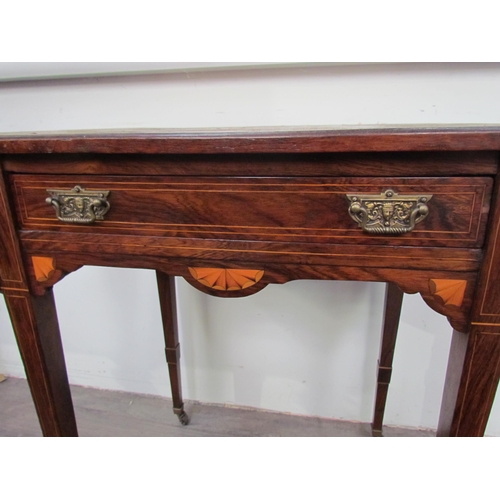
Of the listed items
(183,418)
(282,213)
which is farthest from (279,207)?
(183,418)

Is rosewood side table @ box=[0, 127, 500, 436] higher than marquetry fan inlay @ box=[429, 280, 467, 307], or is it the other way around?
rosewood side table @ box=[0, 127, 500, 436]

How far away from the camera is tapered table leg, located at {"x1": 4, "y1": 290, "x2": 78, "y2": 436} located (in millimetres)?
600

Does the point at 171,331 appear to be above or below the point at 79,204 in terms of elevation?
below

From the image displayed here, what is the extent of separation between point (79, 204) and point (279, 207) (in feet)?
0.96

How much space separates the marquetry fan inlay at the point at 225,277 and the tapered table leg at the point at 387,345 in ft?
1.52

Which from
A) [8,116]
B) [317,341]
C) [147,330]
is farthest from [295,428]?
[8,116]

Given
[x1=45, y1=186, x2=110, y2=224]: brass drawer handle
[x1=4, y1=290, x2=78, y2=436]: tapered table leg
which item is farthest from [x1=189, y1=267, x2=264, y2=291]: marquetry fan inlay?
[x1=4, y1=290, x2=78, y2=436]: tapered table leg

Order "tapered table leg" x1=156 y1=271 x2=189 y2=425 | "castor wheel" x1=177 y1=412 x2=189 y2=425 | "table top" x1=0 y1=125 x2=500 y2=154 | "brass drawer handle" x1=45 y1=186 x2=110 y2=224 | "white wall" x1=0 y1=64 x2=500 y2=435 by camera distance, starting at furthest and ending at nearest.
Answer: "castor wheel" x1=177 y1=412 x2=189 y2=425 < "tapered table leg" x1=156 y1=271 x2=189 y2=425 < "white wall" x1=0 y1=64 x2=500 y2=435 < "brass drawer handle" x1=45 y1=186 x2=110 y2=224 < "table top" x1=0 y1=125 x2=500 y2=154

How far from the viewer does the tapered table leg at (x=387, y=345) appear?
85 cm

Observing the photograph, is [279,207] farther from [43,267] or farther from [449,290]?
[43,267]

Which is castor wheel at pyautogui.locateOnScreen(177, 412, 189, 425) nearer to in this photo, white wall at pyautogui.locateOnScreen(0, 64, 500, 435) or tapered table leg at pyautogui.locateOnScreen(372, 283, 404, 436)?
white wall at pyautogui.locateOnScreen(0, 64, 500, 435)

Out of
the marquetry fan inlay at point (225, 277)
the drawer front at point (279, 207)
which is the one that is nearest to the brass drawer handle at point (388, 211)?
the drawer front at point (279, 207)

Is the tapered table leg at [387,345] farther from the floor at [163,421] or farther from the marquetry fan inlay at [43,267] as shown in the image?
the marquetry fan inlay at [43,267]

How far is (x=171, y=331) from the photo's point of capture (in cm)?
100
